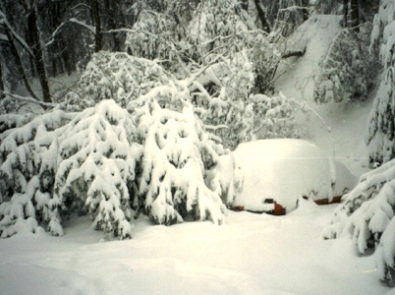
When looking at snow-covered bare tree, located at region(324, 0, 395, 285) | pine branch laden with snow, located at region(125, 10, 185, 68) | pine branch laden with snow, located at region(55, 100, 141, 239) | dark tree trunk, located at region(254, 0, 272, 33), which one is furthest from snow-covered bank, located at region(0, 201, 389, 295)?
dark tree trunk, located at region(254, 0, 272, 33)

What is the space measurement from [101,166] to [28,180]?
1525 mm

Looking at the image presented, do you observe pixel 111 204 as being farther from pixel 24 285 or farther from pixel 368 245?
pixel 368 245

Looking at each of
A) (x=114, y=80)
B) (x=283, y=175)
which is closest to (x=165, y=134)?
(x=114, y=80)

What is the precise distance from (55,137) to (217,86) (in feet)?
17.5

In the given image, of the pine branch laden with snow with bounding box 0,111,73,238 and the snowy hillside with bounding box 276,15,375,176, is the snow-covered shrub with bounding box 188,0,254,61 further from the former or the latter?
the pine branch laden with snow with bounding box 0,111,73,238

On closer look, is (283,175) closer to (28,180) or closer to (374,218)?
(374,218)

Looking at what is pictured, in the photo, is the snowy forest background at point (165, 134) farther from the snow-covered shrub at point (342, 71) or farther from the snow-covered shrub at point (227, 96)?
the snow-covered shrub at point (342, 71)

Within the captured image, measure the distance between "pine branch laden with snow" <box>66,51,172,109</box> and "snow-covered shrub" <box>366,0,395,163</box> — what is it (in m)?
4.77

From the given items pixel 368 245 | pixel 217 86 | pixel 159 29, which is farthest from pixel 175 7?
pixel 368 245

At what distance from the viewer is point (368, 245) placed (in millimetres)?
4523

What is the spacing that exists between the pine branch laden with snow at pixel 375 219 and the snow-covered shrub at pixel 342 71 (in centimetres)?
909

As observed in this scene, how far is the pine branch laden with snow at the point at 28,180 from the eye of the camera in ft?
21.3

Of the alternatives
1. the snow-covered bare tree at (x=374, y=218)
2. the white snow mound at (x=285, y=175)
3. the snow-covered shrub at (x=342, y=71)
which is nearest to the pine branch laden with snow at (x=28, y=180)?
the white snow mound at (x=285, y=175)

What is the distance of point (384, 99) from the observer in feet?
28.2
